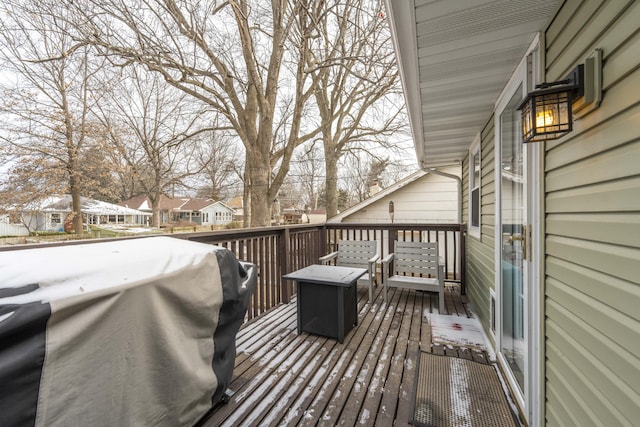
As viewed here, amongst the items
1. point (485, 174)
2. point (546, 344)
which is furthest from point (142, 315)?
point (485, 174)

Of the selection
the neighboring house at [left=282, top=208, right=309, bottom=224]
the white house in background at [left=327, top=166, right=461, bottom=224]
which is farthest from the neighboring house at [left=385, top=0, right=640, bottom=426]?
the neighboring house at [left=282, top=208, right=309, bottom=224]

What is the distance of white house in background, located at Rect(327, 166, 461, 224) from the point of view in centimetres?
816

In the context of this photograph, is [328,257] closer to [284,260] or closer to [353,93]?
[284,260]

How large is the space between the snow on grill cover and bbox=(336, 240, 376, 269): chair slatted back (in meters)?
2.97

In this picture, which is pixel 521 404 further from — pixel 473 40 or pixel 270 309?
pixel 270 309

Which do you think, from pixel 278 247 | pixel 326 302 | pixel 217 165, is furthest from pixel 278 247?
pixel 217 165

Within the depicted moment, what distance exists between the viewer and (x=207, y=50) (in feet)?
18.1

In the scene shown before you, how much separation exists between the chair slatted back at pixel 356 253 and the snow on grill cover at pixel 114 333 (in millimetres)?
2973

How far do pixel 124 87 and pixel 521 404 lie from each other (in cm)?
1277

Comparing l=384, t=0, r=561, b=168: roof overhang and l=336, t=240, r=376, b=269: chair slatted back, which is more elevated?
l=384, t=0, r=561, b=168: roof overhang

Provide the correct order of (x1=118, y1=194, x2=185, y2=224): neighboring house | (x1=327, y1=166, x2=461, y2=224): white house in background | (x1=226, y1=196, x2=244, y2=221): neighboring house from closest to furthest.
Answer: (x1=327, y1=166, x2=461, y2=224): white house in background, (x1=118, y1=194, x2=185, y2=224): neighboring house, (x1=226, y1=196, x2=244, y2=221): neighboring house

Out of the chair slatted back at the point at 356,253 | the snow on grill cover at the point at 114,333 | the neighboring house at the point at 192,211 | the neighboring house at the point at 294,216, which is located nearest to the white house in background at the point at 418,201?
the chair slatted back at the point at 356,253

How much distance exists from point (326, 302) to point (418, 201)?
6.36 meters

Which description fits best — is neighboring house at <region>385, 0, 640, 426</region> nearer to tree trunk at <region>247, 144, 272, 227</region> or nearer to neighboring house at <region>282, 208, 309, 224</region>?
tree trunk at <region>247, 144, 272, 227</region>
